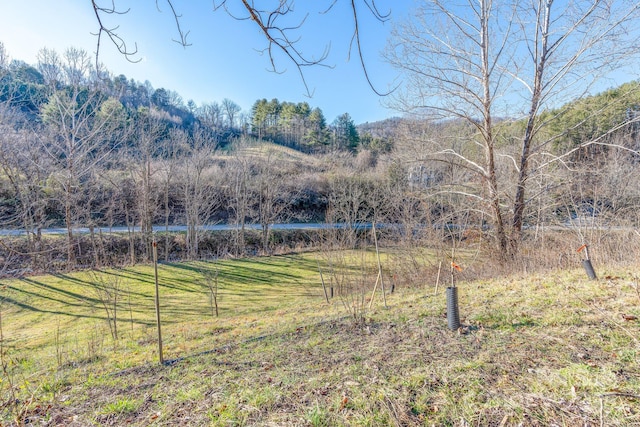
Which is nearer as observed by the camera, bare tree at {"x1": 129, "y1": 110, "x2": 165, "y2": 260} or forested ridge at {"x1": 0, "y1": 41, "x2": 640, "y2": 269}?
forested ridge at {"x1": 0, "y1": 41, "x2": 640, "y2": 269}

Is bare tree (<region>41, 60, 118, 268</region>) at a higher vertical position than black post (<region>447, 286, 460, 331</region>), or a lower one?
higher

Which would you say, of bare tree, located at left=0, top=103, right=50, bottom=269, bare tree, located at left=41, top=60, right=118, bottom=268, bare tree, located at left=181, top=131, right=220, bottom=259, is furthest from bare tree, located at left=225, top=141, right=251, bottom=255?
bare tree, located at left=0, top=103, right=50, bottom=269

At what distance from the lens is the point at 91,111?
15406 mm

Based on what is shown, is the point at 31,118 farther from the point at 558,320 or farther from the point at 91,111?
the point at 558,320

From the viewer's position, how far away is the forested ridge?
842 centimetres

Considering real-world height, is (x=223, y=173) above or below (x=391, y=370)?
above

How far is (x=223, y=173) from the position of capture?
2252cm

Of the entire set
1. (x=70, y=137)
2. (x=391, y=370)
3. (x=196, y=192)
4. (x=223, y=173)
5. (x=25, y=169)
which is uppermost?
(x=70, y=137)

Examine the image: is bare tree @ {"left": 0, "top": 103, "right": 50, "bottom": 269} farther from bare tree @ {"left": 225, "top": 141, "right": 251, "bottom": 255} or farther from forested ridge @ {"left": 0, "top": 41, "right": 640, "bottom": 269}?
bare tree @ {"left": 225, "top": 141, "right": 251, "bottom": 255}

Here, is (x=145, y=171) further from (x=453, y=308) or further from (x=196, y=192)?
(x=453, y=308)

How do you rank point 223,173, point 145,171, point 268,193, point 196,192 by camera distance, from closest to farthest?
point 145,171, point 196,192, point 268,193, point 223,173

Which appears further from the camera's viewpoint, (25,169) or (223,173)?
(223,173)

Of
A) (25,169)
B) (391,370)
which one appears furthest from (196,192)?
(391,370)

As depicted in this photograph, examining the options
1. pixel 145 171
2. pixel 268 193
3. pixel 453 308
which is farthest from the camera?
pixel 268 193
